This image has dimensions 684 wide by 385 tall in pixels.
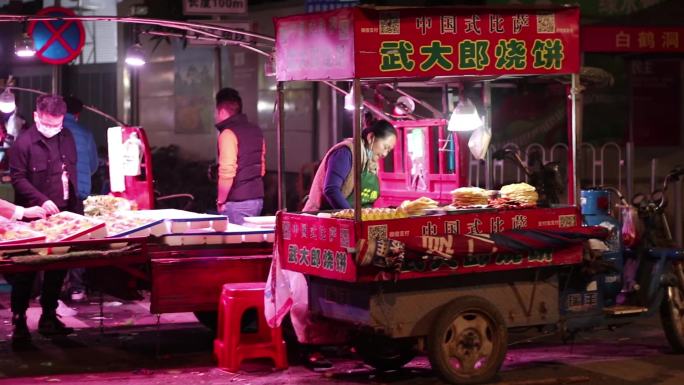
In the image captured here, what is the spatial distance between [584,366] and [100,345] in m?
4.38

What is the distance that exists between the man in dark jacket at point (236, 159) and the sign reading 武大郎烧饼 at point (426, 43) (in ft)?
7.11

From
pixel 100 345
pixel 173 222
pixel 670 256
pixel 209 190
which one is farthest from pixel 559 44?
pixel 209 190

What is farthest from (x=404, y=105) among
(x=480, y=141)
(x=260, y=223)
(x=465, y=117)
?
(x=260, y=223)

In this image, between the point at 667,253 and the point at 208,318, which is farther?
the point at 208,318

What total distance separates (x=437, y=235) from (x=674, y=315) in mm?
2788

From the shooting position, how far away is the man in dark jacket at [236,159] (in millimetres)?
11289

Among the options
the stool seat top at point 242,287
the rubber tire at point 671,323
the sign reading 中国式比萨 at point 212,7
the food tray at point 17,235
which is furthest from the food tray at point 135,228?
the sign reading 中国式比萨 at point 212,7

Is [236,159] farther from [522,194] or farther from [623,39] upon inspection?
[623,39]

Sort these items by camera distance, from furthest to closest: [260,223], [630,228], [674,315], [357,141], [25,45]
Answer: [25,45]
[630,228]
[260,223]
[674,315]
[357,141]

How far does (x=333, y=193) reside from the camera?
9695 mm

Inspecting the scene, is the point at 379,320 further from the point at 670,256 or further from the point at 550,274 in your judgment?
the point at 670,256

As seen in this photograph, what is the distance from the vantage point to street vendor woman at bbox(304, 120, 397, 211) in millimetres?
9719

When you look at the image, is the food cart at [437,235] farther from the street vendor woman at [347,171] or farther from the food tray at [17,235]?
the food tray at [17,235]

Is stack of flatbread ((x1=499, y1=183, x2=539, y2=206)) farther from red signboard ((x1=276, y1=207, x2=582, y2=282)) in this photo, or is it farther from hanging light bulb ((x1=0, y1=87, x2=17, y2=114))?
hanging light bulb ((x1=0, y1=87, x2=17, y2=114))
